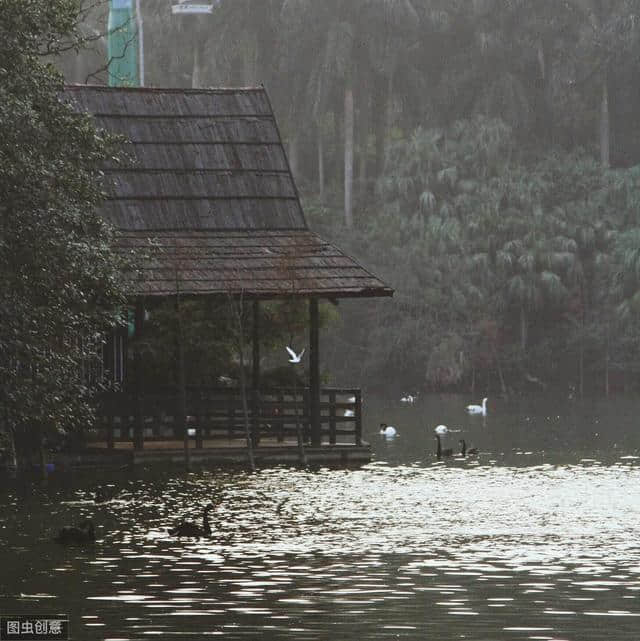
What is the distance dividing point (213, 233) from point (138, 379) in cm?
377

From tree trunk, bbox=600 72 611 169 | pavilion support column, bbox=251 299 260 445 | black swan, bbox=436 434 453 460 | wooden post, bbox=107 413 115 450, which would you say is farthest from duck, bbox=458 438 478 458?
tree trunk, bbox=600 72 611 169

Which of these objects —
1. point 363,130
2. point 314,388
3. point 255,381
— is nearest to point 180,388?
point 255,381

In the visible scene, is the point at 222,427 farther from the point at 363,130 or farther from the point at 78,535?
the point at 363,130

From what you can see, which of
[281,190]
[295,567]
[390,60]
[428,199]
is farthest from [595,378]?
[295,567]

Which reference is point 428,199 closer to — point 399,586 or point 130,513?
point 130,513

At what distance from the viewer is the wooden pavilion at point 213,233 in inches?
1422

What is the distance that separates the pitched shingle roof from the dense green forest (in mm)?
31633

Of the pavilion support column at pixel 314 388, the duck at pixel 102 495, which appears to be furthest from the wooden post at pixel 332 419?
the duck at pixel 102 495

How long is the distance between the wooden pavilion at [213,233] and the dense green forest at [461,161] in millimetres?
31798

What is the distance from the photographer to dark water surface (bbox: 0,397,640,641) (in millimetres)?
18453

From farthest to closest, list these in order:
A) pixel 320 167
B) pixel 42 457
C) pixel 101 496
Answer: pixel 320 167
pixel 42 457
pixel 101 496

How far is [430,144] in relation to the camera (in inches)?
3120

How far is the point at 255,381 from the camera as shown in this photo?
121 ft

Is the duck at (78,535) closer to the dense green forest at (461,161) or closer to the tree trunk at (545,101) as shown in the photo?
the dense green forest at (461,161)
